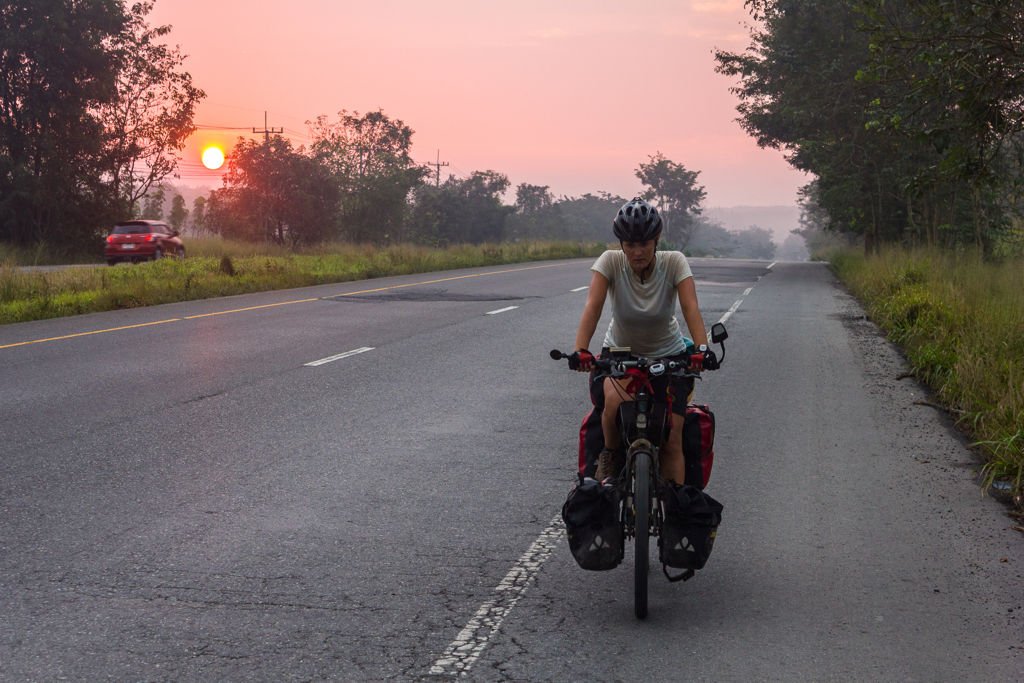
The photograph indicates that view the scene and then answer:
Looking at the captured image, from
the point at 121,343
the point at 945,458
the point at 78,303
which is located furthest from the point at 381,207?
the point at 945,458

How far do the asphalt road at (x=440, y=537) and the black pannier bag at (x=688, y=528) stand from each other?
0.24 m

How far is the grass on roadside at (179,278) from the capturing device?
777 inches

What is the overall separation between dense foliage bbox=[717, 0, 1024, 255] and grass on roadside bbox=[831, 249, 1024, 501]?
4.19ft

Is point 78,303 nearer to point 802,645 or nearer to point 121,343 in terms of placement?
point 121,343

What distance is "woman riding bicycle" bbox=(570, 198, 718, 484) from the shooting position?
15.9ft

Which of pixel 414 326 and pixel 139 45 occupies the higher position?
pixel 139 45

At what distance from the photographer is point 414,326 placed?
54.9ft

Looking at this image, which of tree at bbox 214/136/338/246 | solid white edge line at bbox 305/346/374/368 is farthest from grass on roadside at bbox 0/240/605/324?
tree at bbox 214/136/338/246

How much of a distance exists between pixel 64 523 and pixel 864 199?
3543 cm

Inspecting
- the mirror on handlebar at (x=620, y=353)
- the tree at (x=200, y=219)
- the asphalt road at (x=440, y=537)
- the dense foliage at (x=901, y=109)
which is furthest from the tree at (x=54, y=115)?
the mirror on handlebar at (x=620, y=353)

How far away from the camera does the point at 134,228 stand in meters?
36.8

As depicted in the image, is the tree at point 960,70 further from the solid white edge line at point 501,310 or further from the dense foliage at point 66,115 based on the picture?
the dense foliage at point 66,115

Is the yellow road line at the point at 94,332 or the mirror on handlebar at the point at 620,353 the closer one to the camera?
the mirror on handlebar at the point at 620,353

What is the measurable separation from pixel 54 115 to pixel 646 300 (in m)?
51.4
